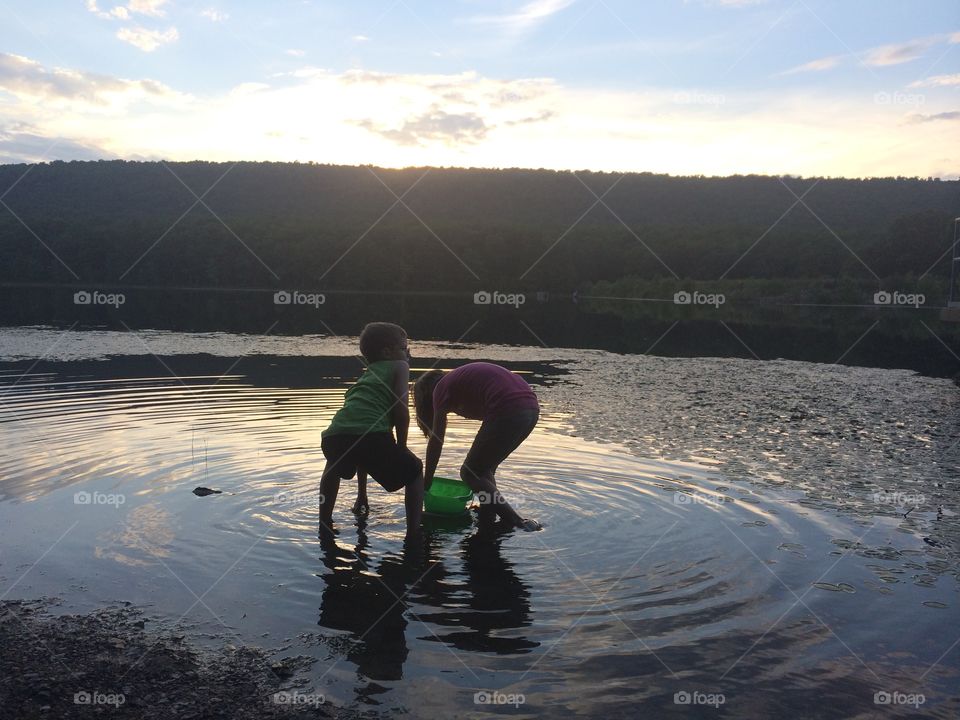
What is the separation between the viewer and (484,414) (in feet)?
27.3

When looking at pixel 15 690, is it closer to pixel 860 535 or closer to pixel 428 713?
pixel 428 713

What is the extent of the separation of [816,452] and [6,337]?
1085 inches

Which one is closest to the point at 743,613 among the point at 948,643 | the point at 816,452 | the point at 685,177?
the point at 948,643

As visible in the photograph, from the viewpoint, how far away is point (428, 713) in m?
4.64

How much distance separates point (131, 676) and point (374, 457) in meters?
2.89

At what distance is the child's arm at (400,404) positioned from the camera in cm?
731

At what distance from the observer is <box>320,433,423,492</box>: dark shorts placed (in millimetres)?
7246
